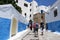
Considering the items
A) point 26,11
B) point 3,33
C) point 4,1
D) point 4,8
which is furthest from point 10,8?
point 26,11

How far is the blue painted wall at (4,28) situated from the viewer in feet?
26.5

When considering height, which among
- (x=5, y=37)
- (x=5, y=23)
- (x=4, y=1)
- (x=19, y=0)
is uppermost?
(x=19, y=0)

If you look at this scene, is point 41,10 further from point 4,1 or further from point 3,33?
point 3,33

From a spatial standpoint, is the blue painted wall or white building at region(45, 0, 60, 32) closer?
the blue painted wall

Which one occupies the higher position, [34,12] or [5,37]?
[34,12]

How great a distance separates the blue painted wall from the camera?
319 inches

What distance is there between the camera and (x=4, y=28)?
849cm

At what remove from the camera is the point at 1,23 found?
805cm

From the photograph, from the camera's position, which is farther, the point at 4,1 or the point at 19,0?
the point at 19,0

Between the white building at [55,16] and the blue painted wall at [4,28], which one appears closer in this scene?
the blue painted wall at [4,28]

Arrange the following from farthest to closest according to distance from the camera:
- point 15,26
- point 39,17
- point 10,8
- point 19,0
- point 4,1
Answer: point 39,17, point 19,0, point 4,1, point 15,26, point 10,8

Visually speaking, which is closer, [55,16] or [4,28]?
[4,28]

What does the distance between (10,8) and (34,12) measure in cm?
3782

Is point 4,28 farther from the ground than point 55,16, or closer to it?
closer to it
